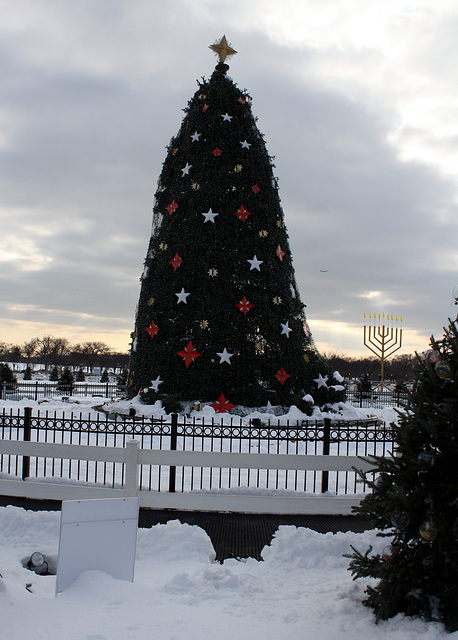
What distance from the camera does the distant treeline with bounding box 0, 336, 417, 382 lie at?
9061cm

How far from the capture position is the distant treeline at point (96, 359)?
90613 millimetres

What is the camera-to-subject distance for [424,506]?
3891 millimetres

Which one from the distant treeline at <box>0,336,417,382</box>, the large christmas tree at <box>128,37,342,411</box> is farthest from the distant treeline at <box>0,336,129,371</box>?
the large christmas tree at <box>128,37,342,411</box>

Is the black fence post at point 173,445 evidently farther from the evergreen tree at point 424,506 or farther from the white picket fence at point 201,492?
the evergreen tree at point 424,506

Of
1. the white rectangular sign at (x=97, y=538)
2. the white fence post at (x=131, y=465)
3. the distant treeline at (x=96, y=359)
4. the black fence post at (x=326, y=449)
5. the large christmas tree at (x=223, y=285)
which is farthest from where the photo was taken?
the distant treeline at (x=96, y=359)

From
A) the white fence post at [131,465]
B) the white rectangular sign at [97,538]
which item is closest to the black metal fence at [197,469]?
the white fence post at [131,465]

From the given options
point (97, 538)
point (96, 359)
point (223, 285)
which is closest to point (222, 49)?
point (223, 285)

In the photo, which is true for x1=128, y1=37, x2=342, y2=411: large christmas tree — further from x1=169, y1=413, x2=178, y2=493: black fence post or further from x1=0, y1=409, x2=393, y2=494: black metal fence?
x1=169, y1=413, x2=178, y2=493: black fence post

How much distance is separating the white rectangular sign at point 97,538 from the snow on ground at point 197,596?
12cm

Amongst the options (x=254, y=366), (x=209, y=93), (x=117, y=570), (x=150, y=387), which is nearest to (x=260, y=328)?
(x=254, y=366)

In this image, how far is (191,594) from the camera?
457 centimetres

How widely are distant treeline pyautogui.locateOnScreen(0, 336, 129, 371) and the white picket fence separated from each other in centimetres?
8923

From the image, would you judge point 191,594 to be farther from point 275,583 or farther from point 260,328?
point 260,328

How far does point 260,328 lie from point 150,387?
430 cm
